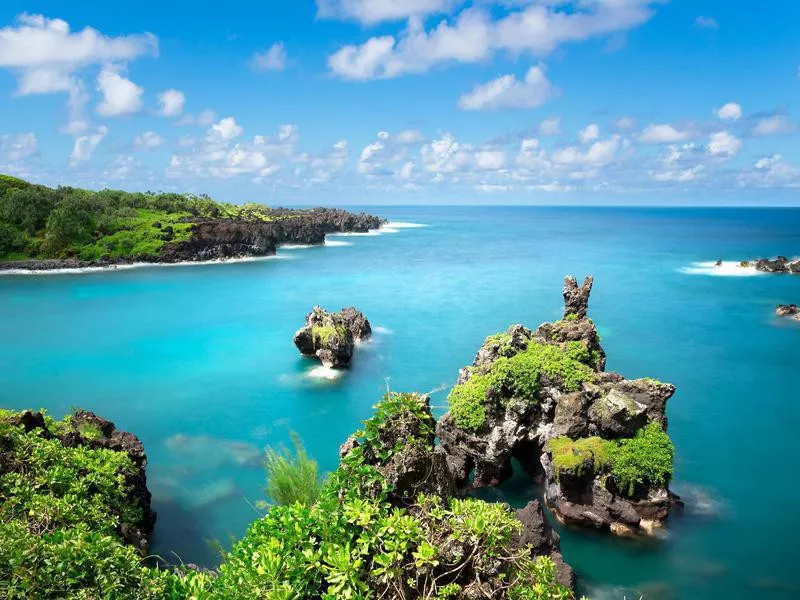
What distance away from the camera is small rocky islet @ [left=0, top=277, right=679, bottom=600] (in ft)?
23.3

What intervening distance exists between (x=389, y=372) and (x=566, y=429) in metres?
18.8

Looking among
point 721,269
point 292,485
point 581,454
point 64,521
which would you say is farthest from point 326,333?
point 721,269

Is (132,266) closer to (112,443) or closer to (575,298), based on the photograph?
(112,443)

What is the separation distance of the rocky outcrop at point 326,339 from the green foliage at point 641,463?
20.8 metres

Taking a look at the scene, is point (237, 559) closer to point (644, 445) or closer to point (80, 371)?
point (644, 445)

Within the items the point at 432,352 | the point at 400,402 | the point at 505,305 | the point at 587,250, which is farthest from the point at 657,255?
the point at 400,402

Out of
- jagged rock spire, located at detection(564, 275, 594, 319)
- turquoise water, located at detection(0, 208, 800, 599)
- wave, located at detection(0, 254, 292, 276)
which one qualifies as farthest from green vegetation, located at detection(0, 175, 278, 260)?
jagged rock spire, located at detection(564, 275, 594, 319)

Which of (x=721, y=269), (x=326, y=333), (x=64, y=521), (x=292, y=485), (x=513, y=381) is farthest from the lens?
(x=721, y=269)

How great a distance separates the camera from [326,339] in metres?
36.0

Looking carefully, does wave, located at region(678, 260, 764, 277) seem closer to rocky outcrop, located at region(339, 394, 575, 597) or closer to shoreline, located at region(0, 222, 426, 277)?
shoreline, located at region(0, 222, 426, 277)

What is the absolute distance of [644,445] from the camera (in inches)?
715

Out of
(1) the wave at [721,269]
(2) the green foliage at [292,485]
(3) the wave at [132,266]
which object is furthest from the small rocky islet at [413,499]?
(3) the wave at [132,266]

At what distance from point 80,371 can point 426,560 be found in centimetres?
3759

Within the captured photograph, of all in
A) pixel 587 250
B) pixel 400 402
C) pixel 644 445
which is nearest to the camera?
pixel 400 402
